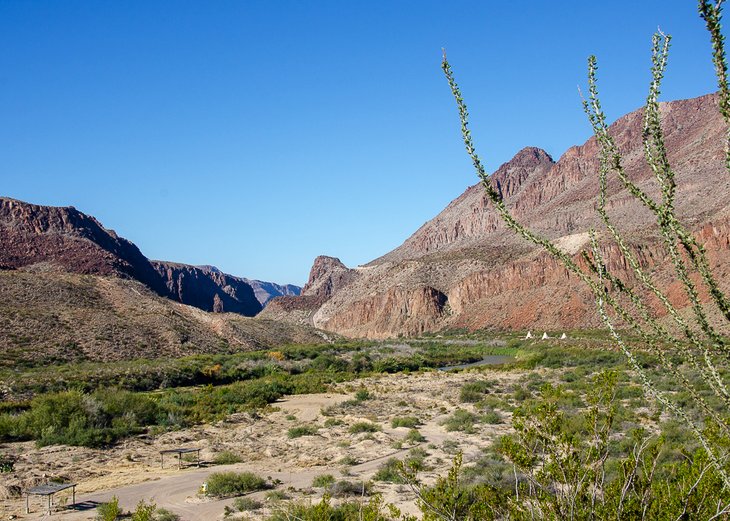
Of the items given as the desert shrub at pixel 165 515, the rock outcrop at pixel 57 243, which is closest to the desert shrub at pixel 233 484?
the desert shrub at pixel 165 515

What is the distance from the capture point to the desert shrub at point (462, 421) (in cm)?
2000

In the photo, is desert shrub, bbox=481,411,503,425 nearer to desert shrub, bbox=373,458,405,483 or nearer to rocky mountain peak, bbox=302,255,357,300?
desert shrub, bbox=373,458,405,483

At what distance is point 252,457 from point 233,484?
152 inches

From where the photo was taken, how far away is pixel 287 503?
1209 centimetres

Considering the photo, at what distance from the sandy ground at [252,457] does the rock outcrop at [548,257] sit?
4007 centimetres

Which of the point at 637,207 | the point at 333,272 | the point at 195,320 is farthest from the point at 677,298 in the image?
the point at 333,272

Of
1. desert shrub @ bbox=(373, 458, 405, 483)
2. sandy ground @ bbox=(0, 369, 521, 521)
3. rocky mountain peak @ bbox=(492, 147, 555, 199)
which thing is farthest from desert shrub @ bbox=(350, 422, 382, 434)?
rocky mountain peak @ bbox=(492, 147, 555, 199)

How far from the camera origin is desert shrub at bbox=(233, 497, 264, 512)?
12.1 m

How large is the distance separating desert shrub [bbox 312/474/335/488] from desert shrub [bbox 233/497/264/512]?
1609 mm

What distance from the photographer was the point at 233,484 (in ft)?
44.6

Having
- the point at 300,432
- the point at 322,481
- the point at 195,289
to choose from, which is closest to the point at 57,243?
the point at 195,289

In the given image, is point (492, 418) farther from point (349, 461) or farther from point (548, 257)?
point (548, 257)

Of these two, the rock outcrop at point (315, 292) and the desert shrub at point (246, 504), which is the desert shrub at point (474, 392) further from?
the rock outcrop at point (315, 292)

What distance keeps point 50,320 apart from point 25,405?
2407 cm
